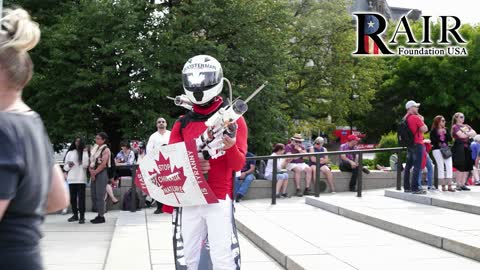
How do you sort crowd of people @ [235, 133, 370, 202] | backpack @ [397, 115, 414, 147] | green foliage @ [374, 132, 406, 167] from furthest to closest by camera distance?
green foliage @ [374, 132, 406, 167] < crowd of people @ [235, 133, 370, 202] < backpack @ [397, 115, 414, 147]

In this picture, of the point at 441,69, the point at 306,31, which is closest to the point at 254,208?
the point at 306,31

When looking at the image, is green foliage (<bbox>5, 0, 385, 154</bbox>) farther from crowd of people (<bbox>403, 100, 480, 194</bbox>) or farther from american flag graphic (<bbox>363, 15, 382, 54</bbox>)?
american flag graphic (<bbox>363, 15, 382, 54</bbox>)

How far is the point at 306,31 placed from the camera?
36.4 meters

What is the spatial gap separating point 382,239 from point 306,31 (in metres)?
30.0

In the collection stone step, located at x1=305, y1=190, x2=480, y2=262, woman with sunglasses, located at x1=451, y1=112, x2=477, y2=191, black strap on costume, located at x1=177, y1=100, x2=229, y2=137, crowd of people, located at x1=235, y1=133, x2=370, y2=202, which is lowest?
stone step, located at x1=305, y1=190, x2=480, y2=262

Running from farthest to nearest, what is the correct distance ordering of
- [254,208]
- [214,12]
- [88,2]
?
[214,12] < [88,2] < [254,208]

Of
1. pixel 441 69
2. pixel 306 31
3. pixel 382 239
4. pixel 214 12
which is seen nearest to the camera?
pixel 382 239

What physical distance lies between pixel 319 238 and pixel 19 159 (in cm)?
602

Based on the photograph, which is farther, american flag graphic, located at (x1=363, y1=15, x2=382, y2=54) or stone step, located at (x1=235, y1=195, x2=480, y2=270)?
american flag graphic, located at (x1=363, y1=15, x2=382, y2=54)

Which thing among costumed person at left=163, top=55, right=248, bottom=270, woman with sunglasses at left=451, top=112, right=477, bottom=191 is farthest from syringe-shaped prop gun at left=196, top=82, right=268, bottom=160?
woman with sunglasses at left=451, top=112, right=477, bottom=191

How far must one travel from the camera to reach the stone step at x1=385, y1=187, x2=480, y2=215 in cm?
933

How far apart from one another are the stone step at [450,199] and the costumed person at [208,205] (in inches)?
232

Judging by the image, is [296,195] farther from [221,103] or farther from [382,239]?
[221,103]

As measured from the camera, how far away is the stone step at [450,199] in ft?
30.6
